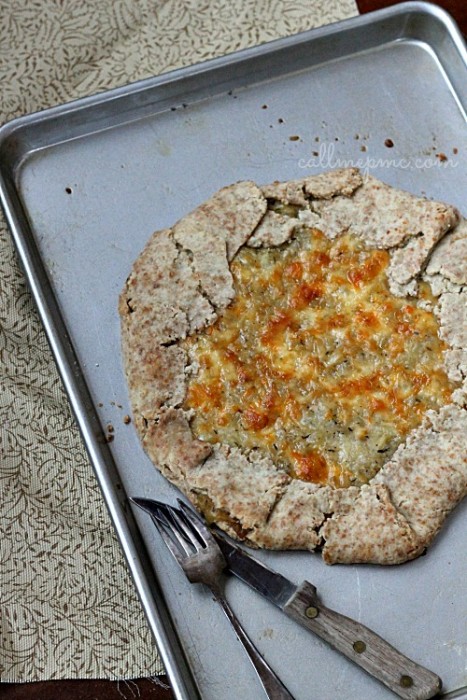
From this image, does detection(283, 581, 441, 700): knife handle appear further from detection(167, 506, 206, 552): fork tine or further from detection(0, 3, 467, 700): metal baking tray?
detection(167, 506, 206, 552): fork tine

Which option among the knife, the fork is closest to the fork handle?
the fork

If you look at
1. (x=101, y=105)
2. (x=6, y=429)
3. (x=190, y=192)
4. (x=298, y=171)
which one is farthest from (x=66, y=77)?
(x=6, y=429)

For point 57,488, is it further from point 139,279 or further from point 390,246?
point 390,246

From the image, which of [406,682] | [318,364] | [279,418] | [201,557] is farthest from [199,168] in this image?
[406,682]

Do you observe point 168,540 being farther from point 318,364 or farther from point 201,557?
point 318,364

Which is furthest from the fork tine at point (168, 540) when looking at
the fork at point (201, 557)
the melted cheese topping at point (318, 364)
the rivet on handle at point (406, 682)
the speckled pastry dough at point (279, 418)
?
A: the rivet on handle at point (406, 682)
